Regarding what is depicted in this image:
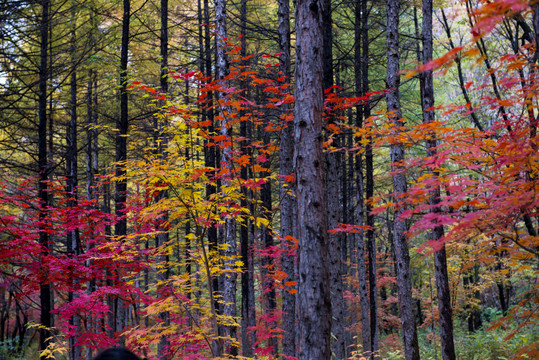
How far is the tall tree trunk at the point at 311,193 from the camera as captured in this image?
4.03 m

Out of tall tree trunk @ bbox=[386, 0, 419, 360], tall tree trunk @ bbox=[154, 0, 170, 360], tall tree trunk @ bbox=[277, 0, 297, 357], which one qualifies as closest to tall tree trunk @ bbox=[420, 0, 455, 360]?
tall tree trunk @ bbox=[386, 0, 419, 360]

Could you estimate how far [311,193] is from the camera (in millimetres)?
4277

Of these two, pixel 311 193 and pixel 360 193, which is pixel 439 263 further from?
pixel 311 193

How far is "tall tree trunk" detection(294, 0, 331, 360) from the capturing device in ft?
13.2

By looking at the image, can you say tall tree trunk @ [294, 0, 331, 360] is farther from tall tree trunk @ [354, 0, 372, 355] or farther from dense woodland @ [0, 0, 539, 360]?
tall tree trunk @ [354, 0, 372, 355]

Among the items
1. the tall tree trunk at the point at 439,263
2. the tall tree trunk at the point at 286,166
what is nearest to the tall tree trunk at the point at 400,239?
the tall tree trunk at the point at 439,263

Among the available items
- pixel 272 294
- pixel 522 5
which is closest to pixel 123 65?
pixel 522 5

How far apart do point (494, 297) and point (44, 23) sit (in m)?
29.0

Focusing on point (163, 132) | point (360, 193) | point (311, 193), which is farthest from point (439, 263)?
point (163, 132)

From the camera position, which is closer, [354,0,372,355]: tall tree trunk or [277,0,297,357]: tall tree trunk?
[277,0,297,357]: tall tree trunk

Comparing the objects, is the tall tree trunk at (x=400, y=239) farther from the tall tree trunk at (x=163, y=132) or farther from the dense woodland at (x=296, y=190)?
the tall tree trunk at (x=163, y=132)

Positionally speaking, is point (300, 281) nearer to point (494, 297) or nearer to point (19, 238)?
point (19, 238)

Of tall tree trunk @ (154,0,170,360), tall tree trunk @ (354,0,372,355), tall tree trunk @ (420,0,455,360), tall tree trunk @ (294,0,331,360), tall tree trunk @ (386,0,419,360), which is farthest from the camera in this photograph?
tall tree trunk @ (354,0,372,355)

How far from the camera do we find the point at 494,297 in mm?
23906
